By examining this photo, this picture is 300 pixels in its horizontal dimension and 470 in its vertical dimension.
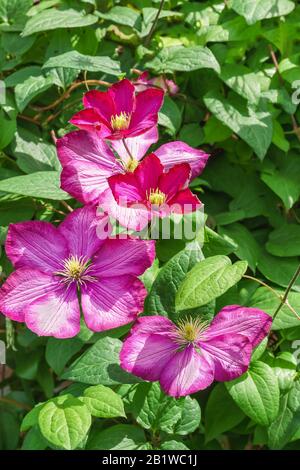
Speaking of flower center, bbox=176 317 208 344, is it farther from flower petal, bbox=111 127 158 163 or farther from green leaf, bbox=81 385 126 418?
flower petal, bbox=111 127 158 163

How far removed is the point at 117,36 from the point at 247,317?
1.96 feet

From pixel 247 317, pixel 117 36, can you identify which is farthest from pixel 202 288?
pixel 117 36

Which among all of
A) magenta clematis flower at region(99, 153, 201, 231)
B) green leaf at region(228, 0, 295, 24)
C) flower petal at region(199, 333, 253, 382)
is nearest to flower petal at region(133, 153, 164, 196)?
magenta clematis flower at region(99, 153, 201, 231)

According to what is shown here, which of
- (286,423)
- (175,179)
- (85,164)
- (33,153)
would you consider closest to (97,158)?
(85,164)

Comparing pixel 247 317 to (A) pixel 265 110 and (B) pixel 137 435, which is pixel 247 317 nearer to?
(B) pixel 137 435

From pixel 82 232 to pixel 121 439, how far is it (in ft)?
0.95

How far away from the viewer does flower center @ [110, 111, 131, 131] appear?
0.89 meters

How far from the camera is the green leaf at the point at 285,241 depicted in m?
1.10

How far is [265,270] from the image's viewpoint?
1098 mm

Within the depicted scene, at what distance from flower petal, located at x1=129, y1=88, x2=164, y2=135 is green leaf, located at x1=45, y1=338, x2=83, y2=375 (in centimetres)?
32

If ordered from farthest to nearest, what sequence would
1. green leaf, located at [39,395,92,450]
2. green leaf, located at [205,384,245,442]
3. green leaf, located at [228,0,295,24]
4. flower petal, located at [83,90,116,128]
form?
green leaf, located at [228,0,295,24] < green leaf, located at [205,384,245,442] < flower petal, located at [83,90,116,128] < green leaf, located at [39,395,92,450]

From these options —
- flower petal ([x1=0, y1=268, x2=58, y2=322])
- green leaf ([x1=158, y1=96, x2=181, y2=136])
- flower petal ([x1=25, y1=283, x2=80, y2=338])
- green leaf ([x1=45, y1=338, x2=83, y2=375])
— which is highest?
green leaf ([x1=158, y1=96, x2=181, y2=136])

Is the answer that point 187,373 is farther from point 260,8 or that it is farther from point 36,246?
point 260,8
